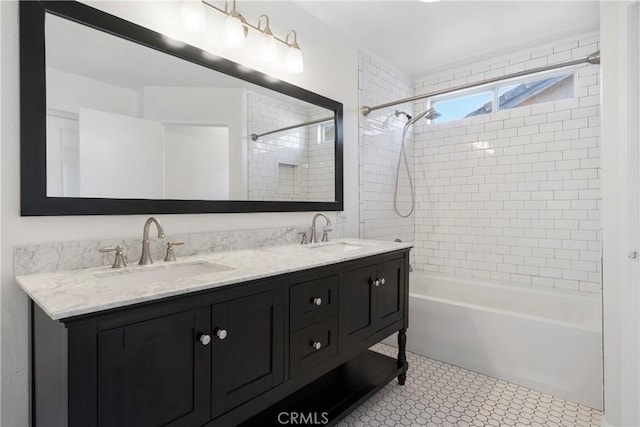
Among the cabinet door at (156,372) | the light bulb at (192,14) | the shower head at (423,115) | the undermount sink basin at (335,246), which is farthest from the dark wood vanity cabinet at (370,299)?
the shower head at (423,115)

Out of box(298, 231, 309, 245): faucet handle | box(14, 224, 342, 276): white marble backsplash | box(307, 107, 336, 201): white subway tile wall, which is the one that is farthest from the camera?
box(307, 107, 336, 201): white subway tile wall

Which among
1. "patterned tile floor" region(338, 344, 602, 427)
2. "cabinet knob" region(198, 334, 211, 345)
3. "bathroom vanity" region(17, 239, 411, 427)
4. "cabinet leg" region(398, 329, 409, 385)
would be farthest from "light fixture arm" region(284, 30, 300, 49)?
"patterned tile floor" region(338, 344, 602, 427)

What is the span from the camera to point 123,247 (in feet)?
4.68

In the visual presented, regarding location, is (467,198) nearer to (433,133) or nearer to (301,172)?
(433,133)

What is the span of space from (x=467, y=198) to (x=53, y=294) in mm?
3265

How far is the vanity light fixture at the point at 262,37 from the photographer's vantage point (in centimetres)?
175

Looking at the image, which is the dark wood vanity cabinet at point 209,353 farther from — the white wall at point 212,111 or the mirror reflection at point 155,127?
the white wall at point 212,111

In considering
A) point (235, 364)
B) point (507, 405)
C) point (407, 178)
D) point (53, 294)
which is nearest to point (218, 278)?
point (235, 364)

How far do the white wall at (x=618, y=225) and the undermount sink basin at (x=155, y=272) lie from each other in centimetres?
193

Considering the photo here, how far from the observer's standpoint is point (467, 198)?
10.8ft

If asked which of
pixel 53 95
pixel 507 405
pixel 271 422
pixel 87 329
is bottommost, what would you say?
pixel 507 405

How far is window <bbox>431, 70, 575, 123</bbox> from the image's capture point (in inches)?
112

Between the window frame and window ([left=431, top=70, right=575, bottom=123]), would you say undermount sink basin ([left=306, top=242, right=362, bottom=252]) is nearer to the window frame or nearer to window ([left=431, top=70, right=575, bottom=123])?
the window frame

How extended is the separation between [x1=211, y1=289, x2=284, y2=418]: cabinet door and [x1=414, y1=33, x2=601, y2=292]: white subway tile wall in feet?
8.41
